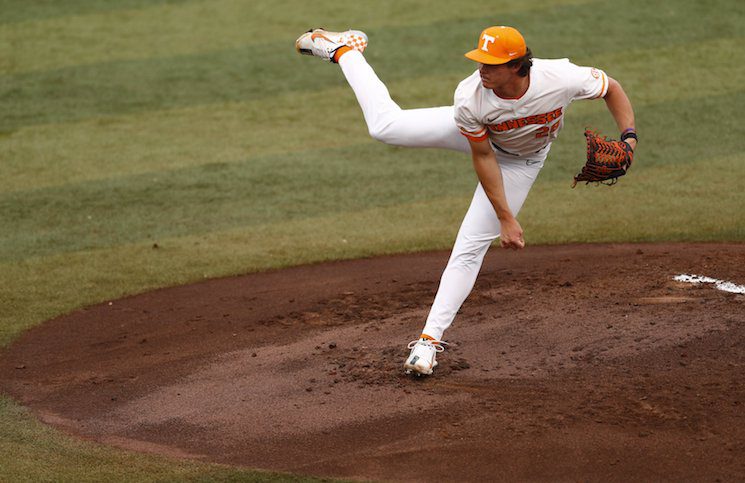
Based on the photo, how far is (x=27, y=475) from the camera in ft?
17.3

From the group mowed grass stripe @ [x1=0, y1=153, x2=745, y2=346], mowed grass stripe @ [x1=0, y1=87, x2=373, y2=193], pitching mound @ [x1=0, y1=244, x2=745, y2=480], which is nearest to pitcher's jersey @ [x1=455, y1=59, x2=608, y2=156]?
pitching mound @ [x1=0, y1=244, x2=745, y2=480]

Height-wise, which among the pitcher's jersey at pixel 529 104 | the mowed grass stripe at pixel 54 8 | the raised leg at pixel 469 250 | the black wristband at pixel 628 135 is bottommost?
the raised leg at pixel 469 250

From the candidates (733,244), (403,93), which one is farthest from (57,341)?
(403,93)

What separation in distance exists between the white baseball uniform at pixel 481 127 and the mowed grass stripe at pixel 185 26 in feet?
24.4

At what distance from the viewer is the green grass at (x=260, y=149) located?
878cm

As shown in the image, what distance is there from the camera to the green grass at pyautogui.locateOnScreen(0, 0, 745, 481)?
8781 mm

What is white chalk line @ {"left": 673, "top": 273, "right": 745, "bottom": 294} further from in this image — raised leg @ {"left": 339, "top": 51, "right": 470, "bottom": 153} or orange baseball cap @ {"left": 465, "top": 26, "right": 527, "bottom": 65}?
orange baseball cap @ {"left": 465, "top": 26, "right": 527, "bottom": 65}

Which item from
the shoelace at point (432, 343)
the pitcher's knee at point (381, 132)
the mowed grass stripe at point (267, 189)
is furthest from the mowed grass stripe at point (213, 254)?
the pitcher's knee at point (381, 132)

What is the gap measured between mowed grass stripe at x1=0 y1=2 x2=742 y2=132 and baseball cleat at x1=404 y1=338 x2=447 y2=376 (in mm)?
6813

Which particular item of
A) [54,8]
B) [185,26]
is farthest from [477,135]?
[54,8]

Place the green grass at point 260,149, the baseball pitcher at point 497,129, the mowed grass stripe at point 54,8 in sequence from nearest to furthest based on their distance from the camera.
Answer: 1. the baseball pitcher at point 497,129
2. the green grass at point 260,149
3. the mowed grass stripe at point 54,8

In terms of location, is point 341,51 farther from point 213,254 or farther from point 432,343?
point 213,254

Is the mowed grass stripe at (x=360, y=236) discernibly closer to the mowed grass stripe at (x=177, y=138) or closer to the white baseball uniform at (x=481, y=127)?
the mowed grass stripe at (x=177, y=138)

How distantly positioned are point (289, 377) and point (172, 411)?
2.34ft
